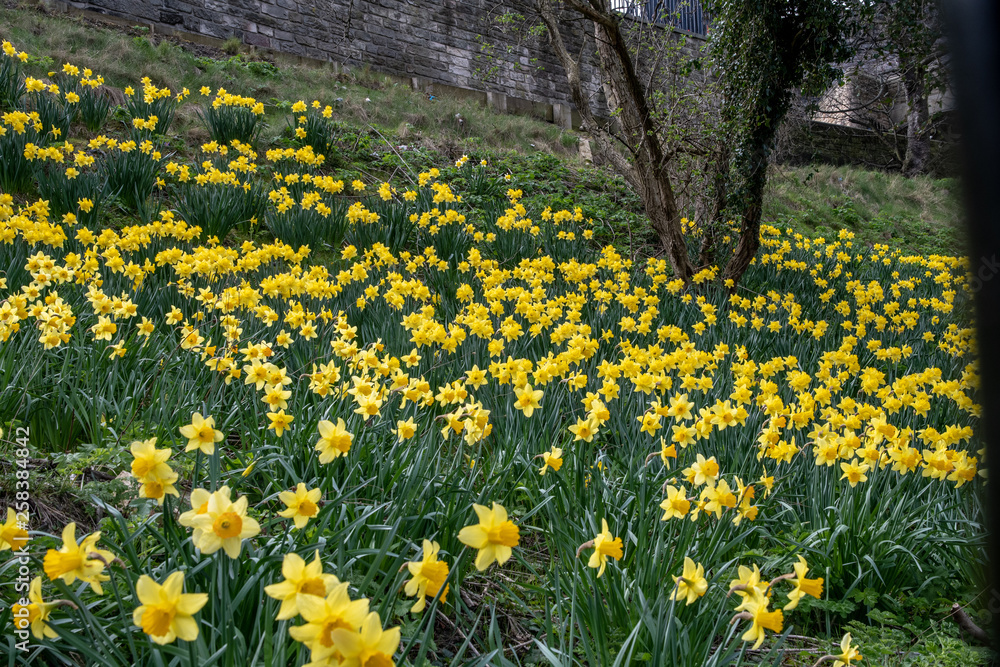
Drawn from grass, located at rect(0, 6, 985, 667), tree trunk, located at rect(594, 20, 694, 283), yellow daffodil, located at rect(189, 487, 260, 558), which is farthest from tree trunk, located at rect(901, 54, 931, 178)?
tree trunk, located at rect(594, 20, 694, 283)

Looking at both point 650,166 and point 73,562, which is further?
point 650,166

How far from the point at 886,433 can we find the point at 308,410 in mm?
1990

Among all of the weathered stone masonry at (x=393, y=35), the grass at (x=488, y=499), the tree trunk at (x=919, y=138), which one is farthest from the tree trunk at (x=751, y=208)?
the weathered stone masonry at (x=393, y=35)

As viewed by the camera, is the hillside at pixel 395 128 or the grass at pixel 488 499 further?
the hillside at pixel 395 128

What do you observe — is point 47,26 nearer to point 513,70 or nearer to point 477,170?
point 477,170

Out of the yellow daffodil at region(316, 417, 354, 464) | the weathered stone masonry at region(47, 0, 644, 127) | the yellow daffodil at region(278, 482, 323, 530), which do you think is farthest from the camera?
the weathered stone masonry at region(47, 0, 644, 127)

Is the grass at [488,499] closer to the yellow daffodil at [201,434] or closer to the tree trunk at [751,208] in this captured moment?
the yellow daffodil at [201,434]

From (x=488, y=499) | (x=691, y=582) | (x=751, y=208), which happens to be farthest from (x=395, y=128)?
(x=691, y=582)

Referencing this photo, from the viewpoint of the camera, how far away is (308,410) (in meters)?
2.21

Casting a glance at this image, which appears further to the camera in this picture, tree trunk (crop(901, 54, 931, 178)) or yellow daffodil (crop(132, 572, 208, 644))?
yellow daffodil (crop(132, 572, 208, 644))

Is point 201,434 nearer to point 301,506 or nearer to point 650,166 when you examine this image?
point 301,506

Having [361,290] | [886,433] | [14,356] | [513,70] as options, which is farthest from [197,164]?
[513,70]

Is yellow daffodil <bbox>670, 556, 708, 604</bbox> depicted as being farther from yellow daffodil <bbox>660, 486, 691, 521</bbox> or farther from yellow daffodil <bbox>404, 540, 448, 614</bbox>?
yellow daffodil <bbox>404, 540, 448, 614</bbox>

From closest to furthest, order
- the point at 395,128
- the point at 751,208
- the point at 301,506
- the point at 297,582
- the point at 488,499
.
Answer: the point at 297,582
the point at 301,506
the point at 488,499
the point at 751,208
the point at 395,128
